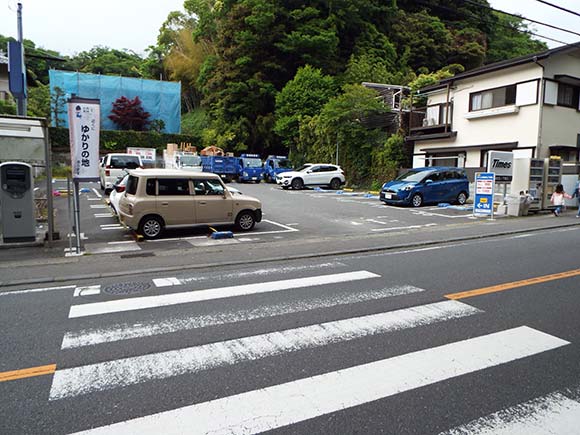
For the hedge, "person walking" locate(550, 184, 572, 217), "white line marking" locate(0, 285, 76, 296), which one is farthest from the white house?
the hedge

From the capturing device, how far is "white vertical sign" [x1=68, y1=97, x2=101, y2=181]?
28.1 ft

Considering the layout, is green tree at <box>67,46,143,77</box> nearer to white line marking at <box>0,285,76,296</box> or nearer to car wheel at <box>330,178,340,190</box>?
car wheel at <box>330,178,340,190</box>

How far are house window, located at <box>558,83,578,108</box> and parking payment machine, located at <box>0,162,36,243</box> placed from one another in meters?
23.3

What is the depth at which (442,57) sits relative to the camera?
45531mm

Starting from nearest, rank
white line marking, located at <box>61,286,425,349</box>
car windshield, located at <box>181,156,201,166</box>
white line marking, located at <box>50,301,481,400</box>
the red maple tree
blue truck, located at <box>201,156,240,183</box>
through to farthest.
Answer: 1. white line marking, located at <box>50,301,481,400</box>
2. white line marking, located at <box>61,286,425,349</box>
3. car windshield, located at <box>181,156,201,166</box>
4. blue truck, located at <box>201,156,240,183</box>
5. the red maple tree

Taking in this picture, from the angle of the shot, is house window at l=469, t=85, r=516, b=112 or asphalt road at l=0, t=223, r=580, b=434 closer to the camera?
asphalt road at l=0, t=223, r=580, b=434

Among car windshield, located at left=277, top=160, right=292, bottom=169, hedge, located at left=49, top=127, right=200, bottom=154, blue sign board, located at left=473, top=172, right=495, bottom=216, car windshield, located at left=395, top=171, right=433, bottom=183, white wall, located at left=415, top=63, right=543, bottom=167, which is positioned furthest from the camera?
hedge, located at left=49, top=127, right=200, bottom=154

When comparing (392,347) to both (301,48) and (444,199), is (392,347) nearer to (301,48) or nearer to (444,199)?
(444,199)

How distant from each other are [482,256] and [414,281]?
2.76 metres

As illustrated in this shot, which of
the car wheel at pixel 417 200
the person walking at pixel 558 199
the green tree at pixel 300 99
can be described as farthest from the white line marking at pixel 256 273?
the green tree at pixel 300 99

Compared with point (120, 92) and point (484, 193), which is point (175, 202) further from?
point (120, 92)

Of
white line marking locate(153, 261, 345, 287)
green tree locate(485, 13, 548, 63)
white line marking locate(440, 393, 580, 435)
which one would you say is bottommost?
white line marking locate(153, 261, 345, 287)

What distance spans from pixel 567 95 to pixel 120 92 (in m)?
46.5

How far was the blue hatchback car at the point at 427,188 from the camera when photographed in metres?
17.7
